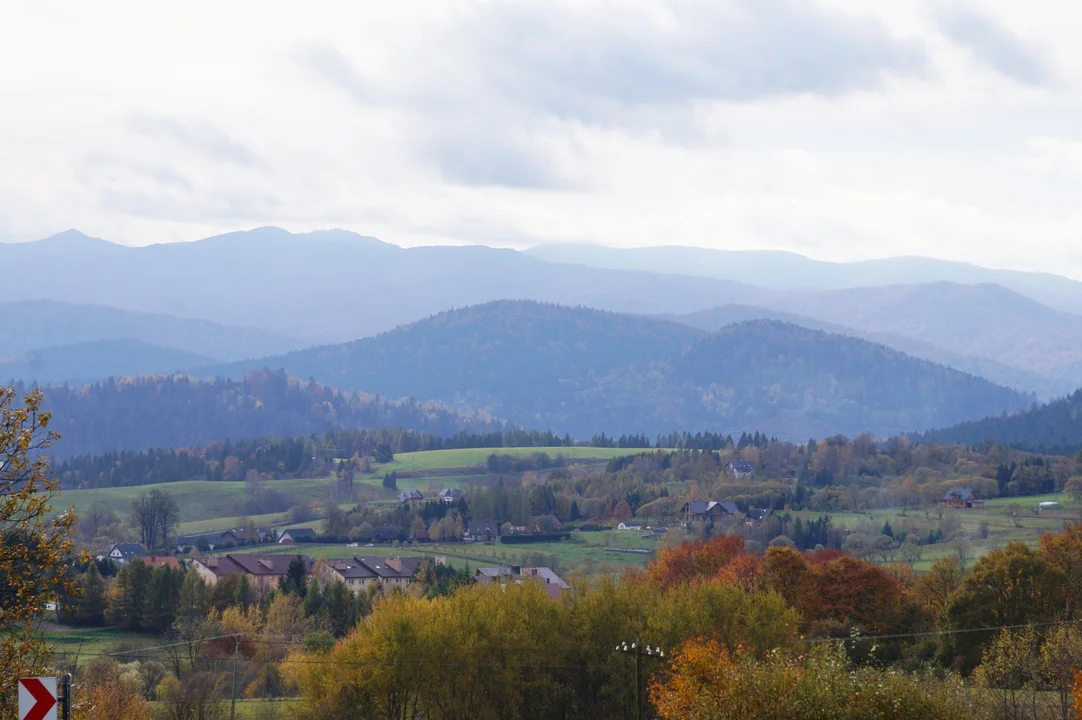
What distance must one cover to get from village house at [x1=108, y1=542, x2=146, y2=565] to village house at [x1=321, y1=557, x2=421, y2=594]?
42.0 metres

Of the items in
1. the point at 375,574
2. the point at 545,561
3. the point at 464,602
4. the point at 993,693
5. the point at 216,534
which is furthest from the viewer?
the point at 216,534

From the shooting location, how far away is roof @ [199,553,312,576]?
456 ft

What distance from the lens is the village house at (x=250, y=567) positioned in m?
134

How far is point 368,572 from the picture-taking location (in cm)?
13962

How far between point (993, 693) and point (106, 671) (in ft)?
154

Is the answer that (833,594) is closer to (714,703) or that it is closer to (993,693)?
(993,693)

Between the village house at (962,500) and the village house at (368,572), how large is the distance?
85903 millimetres

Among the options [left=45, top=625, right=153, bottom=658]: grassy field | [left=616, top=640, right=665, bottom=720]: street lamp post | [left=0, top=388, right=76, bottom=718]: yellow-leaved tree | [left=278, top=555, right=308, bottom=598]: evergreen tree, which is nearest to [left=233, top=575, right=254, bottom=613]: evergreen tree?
A: [left=278, top=555, right=308, bottom=598]: evergreen tree

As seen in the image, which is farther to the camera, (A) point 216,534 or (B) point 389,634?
(A) point 216,534

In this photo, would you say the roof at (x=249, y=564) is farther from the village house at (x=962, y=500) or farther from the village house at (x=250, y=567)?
the village house at (x=962, y=500)

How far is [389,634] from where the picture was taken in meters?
64.8

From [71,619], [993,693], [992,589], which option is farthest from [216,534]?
[993,693]

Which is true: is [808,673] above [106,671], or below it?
above

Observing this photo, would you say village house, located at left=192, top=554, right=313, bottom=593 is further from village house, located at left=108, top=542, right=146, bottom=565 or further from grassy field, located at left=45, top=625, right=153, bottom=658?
village house, located at left=108, top=542, right=146, bottom=565
